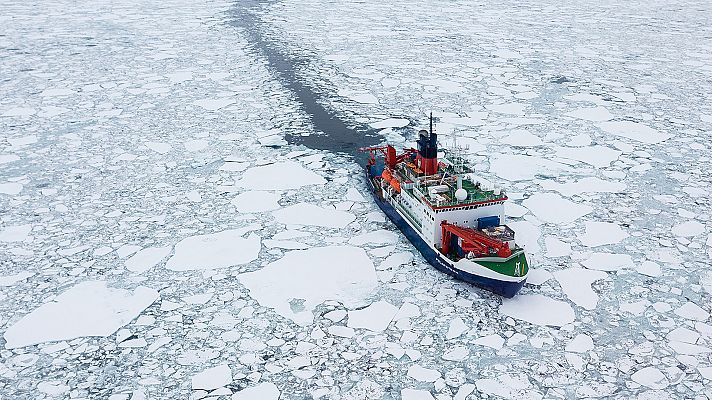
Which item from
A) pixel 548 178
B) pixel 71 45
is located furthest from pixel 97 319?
pixel 71 45

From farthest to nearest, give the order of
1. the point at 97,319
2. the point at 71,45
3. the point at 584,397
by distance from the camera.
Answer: the point at 71,45
the point at 97,319
the point at 584,397

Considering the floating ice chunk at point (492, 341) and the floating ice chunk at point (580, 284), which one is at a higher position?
the floating ice chunk at point (492, 341)

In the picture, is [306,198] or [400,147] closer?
[306,198]

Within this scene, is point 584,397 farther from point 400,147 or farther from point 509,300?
point 400,147

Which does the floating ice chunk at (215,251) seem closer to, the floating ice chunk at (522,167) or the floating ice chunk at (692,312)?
the floating ice chunk at (522,167)

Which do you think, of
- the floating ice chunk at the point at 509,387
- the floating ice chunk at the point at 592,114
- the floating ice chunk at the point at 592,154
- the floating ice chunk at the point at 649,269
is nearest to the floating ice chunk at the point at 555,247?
the floating ice chunk at the point at 649,269

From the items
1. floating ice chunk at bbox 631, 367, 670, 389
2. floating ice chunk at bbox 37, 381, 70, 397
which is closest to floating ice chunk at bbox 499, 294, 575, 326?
floating ice chunk at bbox 631, 367, 670, 389

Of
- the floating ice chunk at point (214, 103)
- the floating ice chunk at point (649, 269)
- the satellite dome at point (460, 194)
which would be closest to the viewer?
the satellite dome at point (460, 194)
